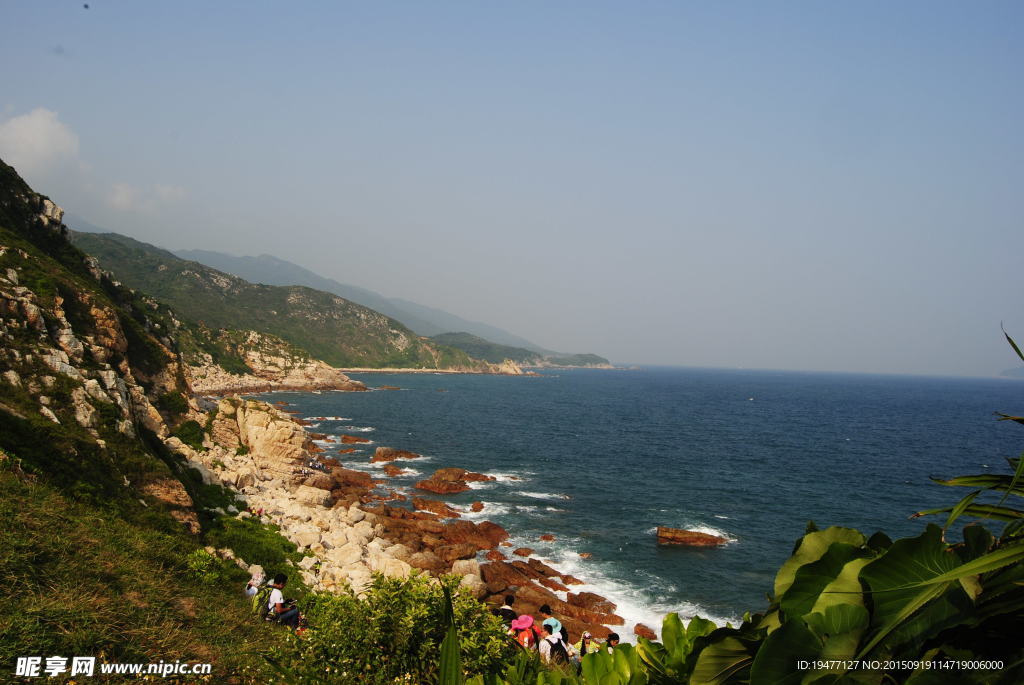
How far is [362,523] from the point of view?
31.4 m

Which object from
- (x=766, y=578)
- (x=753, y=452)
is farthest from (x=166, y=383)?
(x=753, y=452)

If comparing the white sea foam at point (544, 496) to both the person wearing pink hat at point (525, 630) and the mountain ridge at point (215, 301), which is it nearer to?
the person wearing pink hat at point (525, 630)

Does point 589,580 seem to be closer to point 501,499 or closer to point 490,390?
point 501,499

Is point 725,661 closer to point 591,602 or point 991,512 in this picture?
point 991,512

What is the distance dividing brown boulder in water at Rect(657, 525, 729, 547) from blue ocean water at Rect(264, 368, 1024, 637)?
81cm

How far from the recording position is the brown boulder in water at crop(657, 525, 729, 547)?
3328 cm

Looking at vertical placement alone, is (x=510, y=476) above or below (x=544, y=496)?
below

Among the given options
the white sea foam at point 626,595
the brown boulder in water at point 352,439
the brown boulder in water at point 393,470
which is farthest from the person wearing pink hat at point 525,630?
the brown boulder in water at point 352,439

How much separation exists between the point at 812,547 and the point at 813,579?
22cm

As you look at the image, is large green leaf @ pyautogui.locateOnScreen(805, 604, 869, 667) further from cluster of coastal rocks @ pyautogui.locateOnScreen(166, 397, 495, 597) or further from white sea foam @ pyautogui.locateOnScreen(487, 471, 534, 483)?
white sea foam @ pyautogui.locateOnScreen(487, 471, 534, 483)

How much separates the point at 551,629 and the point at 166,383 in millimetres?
34870

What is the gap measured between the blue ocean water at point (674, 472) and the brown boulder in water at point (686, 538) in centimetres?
81

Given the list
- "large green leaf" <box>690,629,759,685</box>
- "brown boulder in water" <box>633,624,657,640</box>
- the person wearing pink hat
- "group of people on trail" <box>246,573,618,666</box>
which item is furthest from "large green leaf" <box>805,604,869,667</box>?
"brown boulder in water" <box>633,624,657,640</box>

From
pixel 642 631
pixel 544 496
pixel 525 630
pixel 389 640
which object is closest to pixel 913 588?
pixel 389 640
